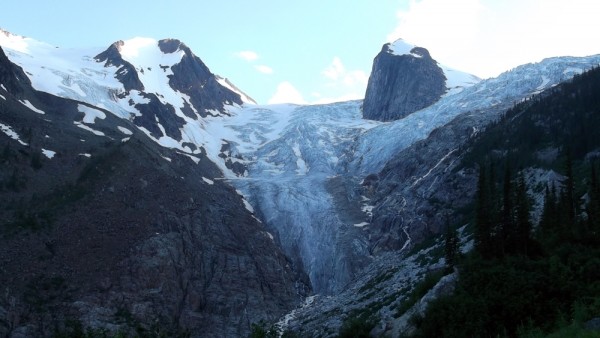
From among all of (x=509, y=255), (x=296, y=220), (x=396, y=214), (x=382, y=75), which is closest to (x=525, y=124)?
(x=396, y=214)

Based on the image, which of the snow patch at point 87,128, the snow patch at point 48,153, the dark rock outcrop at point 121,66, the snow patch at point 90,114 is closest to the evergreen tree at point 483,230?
the snow patch at point 48,153

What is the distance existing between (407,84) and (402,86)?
5.70 ft

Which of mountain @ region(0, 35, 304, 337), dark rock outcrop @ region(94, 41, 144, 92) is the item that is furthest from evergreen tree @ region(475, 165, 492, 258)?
dark rock outcrop @ region(94, 41, 144, 92)

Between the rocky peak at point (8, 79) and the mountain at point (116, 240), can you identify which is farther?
the rocky peak at point (8, 79)

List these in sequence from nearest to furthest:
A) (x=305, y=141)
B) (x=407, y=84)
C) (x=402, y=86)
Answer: (x=305, y=141) → (x=407, y=84) → (x=402, y=86)

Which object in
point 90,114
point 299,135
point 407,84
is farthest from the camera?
point 407,84

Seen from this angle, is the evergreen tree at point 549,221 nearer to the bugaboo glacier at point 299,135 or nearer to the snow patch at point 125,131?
the bugaboo glacier at point 299,135

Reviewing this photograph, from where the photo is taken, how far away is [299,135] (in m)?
168

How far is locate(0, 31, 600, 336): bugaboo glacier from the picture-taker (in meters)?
102

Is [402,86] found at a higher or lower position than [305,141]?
higher

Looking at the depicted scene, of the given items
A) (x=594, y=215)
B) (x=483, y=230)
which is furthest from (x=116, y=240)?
(x=594, y=215)

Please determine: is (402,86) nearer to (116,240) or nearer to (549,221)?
(116,240)

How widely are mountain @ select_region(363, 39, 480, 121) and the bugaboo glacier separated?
1533mm

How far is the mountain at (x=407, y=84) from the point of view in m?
→ 180
